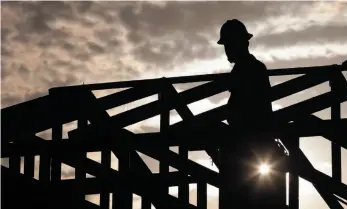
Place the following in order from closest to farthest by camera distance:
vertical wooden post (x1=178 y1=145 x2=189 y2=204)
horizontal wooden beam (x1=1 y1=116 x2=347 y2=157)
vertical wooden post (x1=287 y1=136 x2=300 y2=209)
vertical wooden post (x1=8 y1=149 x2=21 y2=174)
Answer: horizontal wooden beam (x1=1 y1=116 x2=347 y2=157) → vertical wooden post (x1=287 y1=136 x2=300 y2=209) → vertical wooden post (x1=178 y1=145 x2=189 y2=204) → vertical wooden post (x1=8 y1=149 x2=21 y2=174)

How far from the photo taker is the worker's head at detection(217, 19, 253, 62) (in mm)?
8492

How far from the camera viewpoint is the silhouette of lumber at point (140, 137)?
30.1 ft

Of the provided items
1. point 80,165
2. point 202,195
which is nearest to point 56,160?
point 80,165

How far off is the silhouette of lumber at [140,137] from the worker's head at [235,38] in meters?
0.82

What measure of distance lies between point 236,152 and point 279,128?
64 centimetres

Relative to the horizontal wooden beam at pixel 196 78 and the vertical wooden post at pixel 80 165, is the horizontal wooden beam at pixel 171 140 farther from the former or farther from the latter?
the horizontal wooden beam at pixel 196 78

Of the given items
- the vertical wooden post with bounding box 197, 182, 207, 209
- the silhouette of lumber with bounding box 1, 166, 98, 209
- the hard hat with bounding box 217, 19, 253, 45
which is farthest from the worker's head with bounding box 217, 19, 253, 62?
the vertical wooden post with bounding box 197, 182, 207, 209

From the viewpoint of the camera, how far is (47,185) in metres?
10.1

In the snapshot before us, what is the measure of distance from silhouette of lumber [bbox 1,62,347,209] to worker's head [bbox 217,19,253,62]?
818 mm

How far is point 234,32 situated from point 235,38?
7 centimetres

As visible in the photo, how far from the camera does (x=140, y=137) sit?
9555 mm

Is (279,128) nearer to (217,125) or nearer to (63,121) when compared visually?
(217,125)

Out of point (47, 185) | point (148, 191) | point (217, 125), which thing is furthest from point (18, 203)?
point (217, 125)

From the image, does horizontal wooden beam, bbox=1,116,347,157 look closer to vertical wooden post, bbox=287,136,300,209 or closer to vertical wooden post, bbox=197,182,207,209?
vertical wooden post, bbox=287,136,300,209
